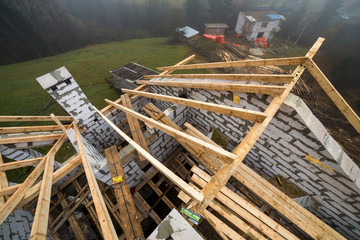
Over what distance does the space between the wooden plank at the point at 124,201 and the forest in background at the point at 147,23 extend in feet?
63.9

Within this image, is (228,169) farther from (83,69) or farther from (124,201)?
(83,69)

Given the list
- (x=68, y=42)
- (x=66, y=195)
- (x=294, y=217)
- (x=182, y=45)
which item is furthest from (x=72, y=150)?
(x=68, y=42)

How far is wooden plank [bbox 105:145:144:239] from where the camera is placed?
3703 millimetres

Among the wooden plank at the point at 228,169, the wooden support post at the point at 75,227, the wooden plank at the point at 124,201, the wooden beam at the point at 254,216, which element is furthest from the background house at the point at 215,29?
the wooden support post at the point at 75,227

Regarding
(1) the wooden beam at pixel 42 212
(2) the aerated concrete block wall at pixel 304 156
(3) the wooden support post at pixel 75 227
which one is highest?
(2) the aerated concrete block wall at pixel 304 156

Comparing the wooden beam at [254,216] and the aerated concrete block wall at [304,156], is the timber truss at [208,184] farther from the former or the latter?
the aerated concrete block wall at [304,156]

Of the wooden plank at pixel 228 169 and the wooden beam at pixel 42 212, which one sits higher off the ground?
the wooden plank at pixel 228 169

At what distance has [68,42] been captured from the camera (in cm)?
2050

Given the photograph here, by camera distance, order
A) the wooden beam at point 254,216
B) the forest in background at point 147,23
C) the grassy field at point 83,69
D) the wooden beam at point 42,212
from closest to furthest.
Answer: the wooden beam at point 42,212
the wooden beam at point 254,216
the grassy field at point 83,69
the forest in background at point 147,23

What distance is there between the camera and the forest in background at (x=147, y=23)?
1614cm

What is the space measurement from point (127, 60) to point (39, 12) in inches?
571

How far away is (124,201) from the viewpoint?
13.5ft

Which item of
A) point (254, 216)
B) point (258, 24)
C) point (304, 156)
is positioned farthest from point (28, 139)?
point (258, 24)

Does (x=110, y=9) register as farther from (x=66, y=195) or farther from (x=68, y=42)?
(x=66, y=195)
